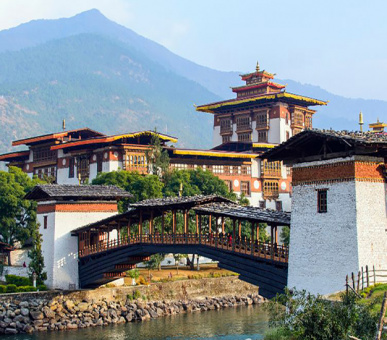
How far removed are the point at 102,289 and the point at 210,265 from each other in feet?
56.0

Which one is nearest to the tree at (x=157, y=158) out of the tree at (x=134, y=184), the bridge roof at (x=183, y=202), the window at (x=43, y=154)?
the tree at (x=134, y=184)

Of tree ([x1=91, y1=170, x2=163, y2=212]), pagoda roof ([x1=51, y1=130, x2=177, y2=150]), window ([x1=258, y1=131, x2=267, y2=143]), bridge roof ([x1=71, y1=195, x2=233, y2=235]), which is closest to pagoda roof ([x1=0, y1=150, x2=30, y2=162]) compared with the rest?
pagoda roof ([x1=51, y1=130, x2=177, y2=150])

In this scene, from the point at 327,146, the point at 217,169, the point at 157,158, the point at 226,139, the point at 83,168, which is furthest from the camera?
the point at 226,139

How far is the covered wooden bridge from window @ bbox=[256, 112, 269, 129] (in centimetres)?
3387

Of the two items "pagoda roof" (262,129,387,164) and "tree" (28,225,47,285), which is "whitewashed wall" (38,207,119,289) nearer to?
"tree" (28,225,47,285)

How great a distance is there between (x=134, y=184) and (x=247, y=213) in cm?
3061

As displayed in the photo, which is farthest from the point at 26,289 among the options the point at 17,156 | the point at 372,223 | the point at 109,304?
the point at 17,156

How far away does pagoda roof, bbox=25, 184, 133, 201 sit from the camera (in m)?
52.8

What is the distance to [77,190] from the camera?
53.8m

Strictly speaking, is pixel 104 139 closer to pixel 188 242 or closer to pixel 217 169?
pixel 217 169

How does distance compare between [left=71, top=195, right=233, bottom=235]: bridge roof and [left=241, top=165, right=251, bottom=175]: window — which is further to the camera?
[left=241, top=165, right=251, bottom=175]: window

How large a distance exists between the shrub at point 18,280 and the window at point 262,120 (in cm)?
4835

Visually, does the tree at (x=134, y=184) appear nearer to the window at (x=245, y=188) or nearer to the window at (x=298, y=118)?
the window at (x=245, y=188)

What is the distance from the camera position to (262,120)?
313 ft
